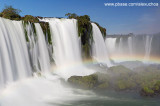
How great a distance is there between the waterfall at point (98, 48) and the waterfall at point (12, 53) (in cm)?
1258

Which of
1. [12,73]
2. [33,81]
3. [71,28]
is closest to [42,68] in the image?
[33,81]

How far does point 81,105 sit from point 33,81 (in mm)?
5704

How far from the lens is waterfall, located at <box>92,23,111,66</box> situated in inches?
1131

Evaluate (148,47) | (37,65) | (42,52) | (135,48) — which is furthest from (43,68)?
(148,47)

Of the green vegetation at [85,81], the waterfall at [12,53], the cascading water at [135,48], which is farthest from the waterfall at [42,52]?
the cascading water at [135,48]

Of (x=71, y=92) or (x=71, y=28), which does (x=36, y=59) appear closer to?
(x=71, y=92)

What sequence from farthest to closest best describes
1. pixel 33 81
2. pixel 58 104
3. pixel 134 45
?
1. pixel 134 45
2. pixel 33 81
3. pixel 58 104

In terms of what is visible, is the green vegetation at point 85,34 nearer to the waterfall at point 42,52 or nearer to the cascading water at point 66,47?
the cascading water at point 66,47

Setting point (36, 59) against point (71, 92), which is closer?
point (71, 92)

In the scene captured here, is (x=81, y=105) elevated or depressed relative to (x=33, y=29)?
depressed

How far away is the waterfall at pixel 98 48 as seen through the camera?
1131 inches

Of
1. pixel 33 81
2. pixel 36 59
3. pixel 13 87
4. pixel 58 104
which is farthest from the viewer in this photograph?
pixel 36 59

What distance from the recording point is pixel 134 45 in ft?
120

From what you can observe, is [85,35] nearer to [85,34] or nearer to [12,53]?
[85,34]
